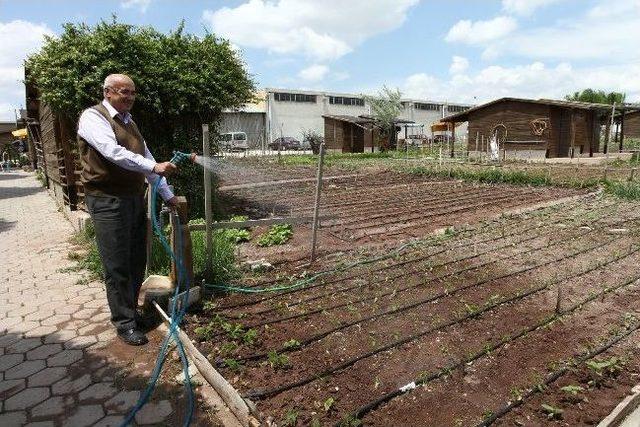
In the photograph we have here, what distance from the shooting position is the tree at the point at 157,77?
21.3 feet

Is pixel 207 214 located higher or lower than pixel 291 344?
higher

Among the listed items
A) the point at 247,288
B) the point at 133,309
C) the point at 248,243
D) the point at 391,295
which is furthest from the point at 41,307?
the point at 391,295

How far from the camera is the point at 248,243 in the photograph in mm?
6742

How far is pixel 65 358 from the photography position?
3.51 meters

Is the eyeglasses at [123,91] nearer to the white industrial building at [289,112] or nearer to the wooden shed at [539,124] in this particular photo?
the wooden shed at [539,124]

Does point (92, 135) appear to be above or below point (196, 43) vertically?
below

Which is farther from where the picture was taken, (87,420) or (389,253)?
(389,253)

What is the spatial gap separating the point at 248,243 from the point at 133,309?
9.80 ft

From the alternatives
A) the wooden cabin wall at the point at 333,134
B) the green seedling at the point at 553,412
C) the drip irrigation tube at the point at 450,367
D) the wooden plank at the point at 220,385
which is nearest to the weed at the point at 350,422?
the drip irrigation tube at the point at 450,367

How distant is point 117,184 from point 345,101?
53.4 metres

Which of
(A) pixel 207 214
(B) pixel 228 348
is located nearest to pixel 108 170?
(A) pixel 207 214

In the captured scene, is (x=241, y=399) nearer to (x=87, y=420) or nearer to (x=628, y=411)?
(x=87, y=420)

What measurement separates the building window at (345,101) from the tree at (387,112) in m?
2.19

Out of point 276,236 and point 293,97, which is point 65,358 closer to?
point 276,236
